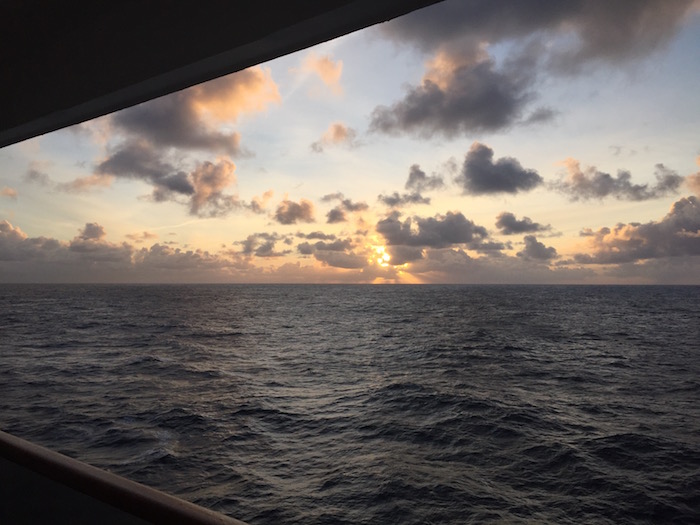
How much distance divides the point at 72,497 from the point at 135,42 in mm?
1727

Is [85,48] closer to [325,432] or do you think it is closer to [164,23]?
[164,23]

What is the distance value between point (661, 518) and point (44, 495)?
9243 mm

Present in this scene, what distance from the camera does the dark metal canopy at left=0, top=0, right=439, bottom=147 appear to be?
4.68 feet

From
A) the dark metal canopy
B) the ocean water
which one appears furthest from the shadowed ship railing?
the ocean water

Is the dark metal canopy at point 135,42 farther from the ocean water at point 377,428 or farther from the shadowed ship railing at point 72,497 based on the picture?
the ocean water at point 377,428

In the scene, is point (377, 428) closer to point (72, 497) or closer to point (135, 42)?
point (72, 497)

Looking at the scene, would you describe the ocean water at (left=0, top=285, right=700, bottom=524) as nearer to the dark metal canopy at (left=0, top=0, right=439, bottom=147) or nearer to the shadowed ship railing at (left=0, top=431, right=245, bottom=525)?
the shadowed ship railing at (left=0, top=431, right=245, bottom=525)

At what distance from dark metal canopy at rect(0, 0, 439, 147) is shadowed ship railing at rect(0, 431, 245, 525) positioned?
1.48 metres

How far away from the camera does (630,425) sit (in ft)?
41.0

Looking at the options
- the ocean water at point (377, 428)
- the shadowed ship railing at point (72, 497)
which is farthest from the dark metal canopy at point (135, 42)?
the ocean water at point (377, 428)

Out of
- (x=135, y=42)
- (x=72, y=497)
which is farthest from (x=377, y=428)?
(x=135, y=42)

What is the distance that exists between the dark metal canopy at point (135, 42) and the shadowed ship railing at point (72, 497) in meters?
1.48

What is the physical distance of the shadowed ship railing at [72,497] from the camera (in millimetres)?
1124

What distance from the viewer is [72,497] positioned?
1466 millimetres
